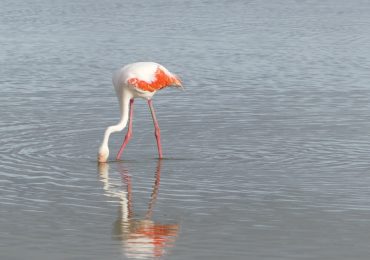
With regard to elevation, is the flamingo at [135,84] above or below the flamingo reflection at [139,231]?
above

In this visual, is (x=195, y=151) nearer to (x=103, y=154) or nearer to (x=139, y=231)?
(x=103, y=154)

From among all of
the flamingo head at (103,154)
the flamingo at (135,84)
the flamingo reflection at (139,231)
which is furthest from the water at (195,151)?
the flamingo at (135,84)

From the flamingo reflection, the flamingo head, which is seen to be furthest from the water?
the flamingo head

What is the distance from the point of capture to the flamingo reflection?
31.6ft

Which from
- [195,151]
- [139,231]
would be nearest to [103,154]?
[195,151]

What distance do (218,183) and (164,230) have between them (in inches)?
92.8

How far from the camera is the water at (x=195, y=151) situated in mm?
10125

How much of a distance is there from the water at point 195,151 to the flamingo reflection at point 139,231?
20 millimetres

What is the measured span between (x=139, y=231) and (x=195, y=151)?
4.28m

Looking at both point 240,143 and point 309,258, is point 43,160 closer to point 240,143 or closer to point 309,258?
point 240,143

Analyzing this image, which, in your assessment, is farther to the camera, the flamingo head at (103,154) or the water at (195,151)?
the flamingo head at (103,154)

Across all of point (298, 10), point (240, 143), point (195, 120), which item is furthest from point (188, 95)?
point (298, 10)

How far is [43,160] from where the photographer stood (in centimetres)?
1407

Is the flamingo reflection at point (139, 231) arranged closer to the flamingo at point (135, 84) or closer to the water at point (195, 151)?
the water at point (195, 151)
